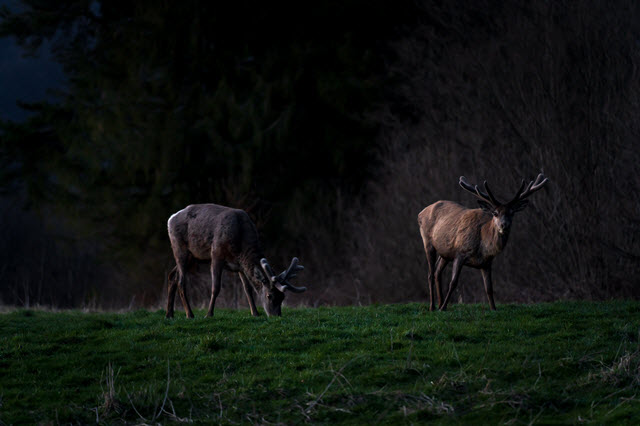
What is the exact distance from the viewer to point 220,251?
1293 cm

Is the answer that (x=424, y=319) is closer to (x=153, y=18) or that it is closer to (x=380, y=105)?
(x=380, y=105)

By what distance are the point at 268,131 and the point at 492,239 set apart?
14797mm

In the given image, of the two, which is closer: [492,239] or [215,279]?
[492,239]

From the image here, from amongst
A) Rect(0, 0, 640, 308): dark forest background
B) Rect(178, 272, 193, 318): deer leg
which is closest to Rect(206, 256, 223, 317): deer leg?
Rect(178, 272, 193, 318): deer leg

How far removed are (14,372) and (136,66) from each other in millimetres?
18940

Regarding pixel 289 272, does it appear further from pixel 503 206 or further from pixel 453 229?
pixel 503 206

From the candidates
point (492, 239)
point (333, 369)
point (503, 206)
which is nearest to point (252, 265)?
point (492, 239)

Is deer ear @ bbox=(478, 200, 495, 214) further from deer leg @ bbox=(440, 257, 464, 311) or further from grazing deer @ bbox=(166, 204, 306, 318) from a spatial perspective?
grazing deer @ bbox=(166, 204, 306, 318)

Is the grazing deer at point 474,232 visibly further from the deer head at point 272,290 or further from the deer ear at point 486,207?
the deer head at point 272,290

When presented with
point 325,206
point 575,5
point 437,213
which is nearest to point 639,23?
point 575,5

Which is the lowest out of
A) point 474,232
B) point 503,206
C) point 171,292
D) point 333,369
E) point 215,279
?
point 333,369

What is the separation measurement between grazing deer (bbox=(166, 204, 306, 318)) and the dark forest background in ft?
21.5

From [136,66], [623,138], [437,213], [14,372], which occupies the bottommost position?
[14,372]

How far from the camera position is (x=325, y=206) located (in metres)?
26.4
